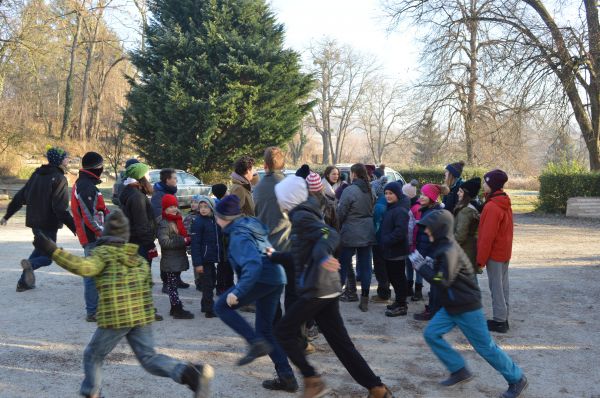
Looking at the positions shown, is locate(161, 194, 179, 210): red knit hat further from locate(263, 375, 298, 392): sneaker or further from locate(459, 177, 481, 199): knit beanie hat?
locate(459, 177, 481, 199): knit beanie hat

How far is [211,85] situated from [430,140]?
84.0 ft

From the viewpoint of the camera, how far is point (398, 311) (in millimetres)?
6531

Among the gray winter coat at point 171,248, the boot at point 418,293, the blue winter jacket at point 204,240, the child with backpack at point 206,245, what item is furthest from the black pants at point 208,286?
the boot at point 418,293

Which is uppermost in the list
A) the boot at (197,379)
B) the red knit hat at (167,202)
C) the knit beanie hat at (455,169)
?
the knit beanie hat at (455,169)

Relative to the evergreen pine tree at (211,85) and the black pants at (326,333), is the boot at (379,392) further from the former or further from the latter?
the evergreen pine tree at (211,85)

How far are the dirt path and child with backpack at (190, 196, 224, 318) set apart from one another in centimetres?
35

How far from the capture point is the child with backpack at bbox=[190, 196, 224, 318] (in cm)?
618

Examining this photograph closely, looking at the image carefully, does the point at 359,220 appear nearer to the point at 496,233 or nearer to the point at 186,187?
the point at 496,233

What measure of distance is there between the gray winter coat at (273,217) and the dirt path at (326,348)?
115cm

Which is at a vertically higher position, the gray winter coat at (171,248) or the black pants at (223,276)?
the gray winter coat at (171,248)

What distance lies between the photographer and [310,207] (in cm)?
402

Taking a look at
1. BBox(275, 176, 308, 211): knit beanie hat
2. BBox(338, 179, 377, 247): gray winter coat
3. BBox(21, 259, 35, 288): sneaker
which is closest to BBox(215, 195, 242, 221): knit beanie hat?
BBox(275, 176, 308, 211): knit beanie hat

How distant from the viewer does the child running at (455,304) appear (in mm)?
4074

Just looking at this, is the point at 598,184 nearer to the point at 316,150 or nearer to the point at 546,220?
the point at 546,220
